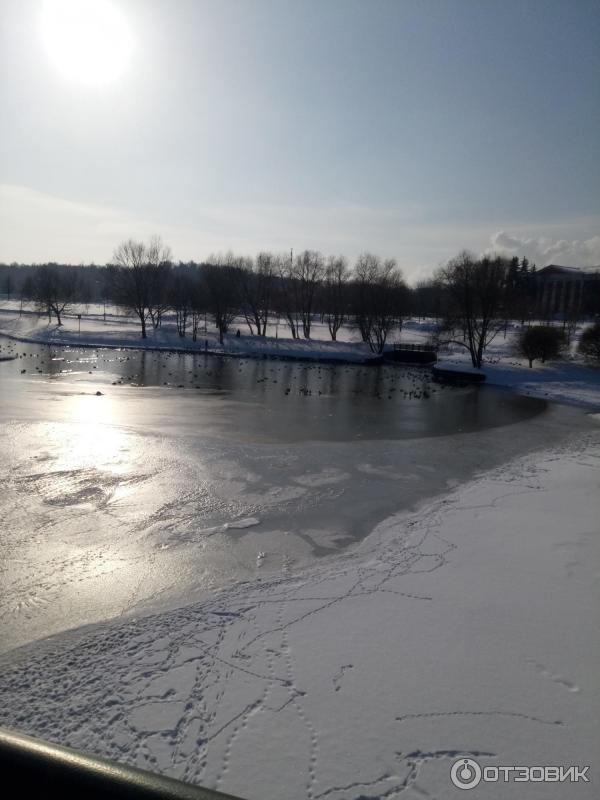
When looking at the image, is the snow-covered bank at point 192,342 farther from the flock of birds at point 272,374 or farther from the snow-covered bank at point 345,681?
the snow-covered bank at point 345,681

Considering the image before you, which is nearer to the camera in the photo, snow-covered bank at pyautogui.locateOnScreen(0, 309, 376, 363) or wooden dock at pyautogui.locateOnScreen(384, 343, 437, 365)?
wooden dock at pyautogui.locateOnScreen(384, 343, 437, 365)

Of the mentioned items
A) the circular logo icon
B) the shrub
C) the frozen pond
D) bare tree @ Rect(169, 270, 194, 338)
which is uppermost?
bare tree @ Rect(169, 270, 194, 338)

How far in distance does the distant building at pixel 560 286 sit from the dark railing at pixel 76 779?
96949 mm

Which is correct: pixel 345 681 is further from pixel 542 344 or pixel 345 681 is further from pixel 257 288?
pixel 257 288

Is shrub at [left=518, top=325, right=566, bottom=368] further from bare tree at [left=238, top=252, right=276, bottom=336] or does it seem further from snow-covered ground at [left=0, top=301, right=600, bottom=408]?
bare tree at [left=238, top=252, right=276, bottom=336]

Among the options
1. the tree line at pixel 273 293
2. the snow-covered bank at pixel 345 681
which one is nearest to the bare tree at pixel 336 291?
the tree line at pixel 273 293

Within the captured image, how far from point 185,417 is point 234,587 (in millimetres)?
12504

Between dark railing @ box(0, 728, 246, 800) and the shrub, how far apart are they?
44.5 metres

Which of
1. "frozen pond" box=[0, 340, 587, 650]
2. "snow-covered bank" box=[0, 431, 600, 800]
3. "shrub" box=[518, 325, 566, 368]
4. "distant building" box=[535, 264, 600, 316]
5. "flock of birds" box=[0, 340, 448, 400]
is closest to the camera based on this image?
"snow-covered bank" box=[0, 431, 600, 800]

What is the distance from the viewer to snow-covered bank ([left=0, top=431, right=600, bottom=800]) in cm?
432

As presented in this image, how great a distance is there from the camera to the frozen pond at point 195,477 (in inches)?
292

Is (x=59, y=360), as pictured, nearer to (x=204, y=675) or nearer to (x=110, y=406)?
(x=110, y=406)

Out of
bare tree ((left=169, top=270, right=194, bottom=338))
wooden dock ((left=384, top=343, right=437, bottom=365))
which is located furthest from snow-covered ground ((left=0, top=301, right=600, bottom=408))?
bare tree ((left=169, top=270, right=194, bottom=338))

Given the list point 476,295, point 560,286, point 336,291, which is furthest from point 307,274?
point 560,286
